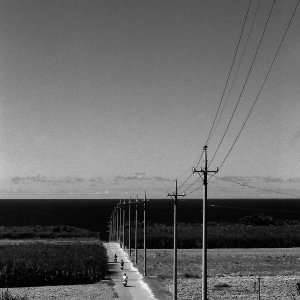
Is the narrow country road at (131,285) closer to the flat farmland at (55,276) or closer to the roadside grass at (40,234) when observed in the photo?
the flat farmland at (55,276)

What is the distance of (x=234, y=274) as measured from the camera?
52656 millimetres

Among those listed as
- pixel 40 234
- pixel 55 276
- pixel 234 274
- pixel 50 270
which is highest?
pixel 50 270

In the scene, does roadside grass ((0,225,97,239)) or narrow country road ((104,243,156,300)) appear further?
roadside grass ((0,225,97,239))

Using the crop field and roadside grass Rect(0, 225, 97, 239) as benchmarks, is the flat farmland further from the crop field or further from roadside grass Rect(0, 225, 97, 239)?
roadside grass Rect(0, 225, 97, 239)

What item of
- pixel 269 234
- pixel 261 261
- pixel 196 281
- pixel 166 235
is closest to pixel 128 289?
pixel 196 281

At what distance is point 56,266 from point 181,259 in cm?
2163

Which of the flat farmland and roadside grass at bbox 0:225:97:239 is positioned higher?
the flat farmland

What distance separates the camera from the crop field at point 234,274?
4024 cm

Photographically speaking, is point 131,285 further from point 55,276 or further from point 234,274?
point 234,274

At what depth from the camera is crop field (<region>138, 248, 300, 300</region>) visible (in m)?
40.2

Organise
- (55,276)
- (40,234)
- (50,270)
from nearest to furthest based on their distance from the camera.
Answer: (55,276), (50,270), (40,234)

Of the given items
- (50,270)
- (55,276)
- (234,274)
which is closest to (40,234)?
(50,270)

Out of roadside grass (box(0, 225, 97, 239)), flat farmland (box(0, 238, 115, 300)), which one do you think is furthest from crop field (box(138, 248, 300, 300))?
roadside grass (box(0, 225, 97, 239))

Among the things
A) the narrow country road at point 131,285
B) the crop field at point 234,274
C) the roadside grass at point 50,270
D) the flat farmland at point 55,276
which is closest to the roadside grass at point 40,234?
the crop field at point 234,274
